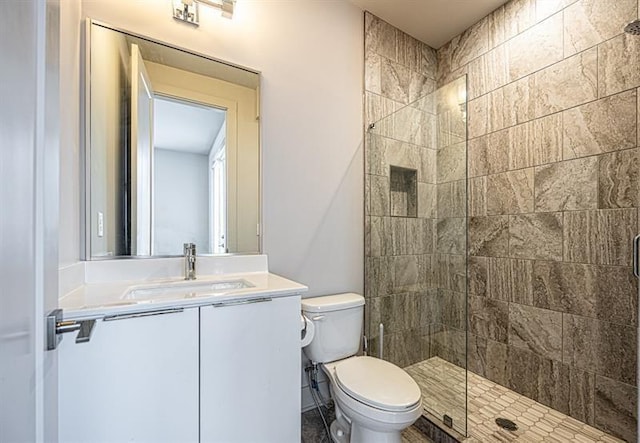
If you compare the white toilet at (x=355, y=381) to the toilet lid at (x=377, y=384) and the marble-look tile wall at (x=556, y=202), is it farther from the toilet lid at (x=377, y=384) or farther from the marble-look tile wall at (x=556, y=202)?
the marble-look tile wall at (x=556, y=202)

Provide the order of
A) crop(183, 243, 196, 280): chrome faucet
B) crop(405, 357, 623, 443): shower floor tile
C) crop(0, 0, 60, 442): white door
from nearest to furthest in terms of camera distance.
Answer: crop(0, 0, 60, 442): white door → crop(183, 243, 196, 280): chrome faucet → crop(405, 357, 623, 443): shower floor tile

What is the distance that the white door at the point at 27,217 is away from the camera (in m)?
0.42

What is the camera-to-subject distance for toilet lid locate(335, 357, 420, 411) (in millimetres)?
1262

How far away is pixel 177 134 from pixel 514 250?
7.37 ft

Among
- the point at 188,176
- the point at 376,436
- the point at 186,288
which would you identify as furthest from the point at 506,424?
the point at 188,176

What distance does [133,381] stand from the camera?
39.2 inches

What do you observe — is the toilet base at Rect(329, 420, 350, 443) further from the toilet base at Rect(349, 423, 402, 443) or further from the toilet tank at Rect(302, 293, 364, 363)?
the toilet tank at Rect(302, 293, 364, 363)

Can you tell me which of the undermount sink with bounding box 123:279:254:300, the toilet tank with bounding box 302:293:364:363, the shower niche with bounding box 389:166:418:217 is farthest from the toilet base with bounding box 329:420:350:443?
the shower niche with bounding box 389:166:418:217

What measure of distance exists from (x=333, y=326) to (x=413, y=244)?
33.9 inches

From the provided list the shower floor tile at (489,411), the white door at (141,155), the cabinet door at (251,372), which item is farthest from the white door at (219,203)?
the shower floor tile at (489,411)

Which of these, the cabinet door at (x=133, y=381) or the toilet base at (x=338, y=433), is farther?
the toilet base at (x=338, y=433)

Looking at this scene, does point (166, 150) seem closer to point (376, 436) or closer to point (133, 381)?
point (133, 381)

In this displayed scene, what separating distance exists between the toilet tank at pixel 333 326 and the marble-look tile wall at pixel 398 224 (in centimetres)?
33

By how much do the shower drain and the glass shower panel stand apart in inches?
16.0
